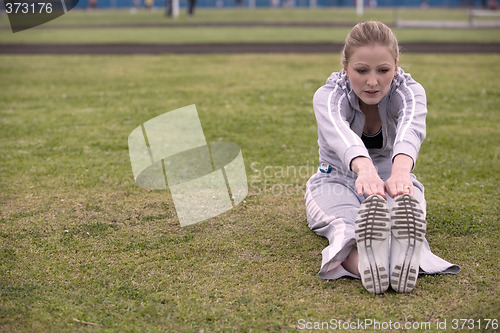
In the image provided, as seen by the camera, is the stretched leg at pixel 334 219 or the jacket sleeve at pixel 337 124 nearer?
the stretched leg at pixel 334 219

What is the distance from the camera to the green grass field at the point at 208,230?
8.11 ft

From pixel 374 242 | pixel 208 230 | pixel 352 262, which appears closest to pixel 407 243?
pixel 374 242

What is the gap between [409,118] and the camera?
3.05 metres

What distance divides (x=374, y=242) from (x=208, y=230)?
118 centimetres

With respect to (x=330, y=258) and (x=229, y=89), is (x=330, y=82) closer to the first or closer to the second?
(x=330, y=258)

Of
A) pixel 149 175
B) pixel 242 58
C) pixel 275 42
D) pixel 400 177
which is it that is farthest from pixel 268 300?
pixel 275 42

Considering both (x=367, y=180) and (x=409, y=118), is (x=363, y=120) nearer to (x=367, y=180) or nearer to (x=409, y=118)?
(x=409, y=118)

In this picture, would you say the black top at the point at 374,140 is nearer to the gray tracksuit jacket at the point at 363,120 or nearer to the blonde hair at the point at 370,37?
the gray tracksuit jacket at the point at 363,120

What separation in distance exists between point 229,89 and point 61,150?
3302mm

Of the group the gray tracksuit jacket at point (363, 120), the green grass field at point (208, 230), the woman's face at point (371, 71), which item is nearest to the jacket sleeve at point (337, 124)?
the gray tracksuit jacket at point (363, 120)

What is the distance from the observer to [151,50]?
1339cm

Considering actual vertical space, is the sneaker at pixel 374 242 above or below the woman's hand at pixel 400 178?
below

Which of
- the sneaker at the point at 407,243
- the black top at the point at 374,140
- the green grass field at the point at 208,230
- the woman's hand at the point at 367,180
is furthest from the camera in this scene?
the black top at the point at 374,140

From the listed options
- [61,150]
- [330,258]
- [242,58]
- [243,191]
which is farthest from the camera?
[242,58]
